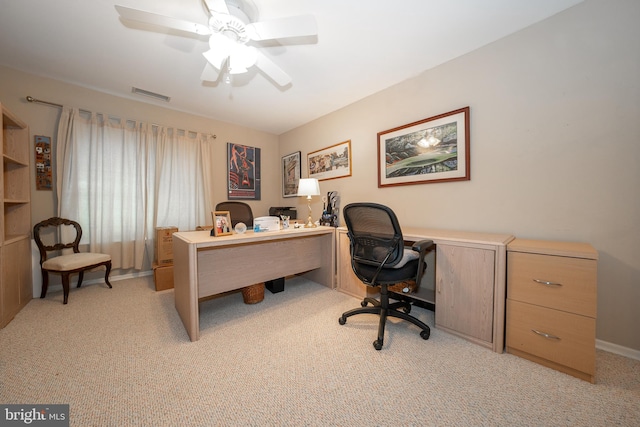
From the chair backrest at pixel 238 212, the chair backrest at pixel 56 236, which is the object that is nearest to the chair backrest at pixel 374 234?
the chair backrest at pixel 238 212

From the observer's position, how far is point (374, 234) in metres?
1.73

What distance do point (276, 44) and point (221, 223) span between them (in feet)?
5.63

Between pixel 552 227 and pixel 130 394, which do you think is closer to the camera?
pixel 130 394

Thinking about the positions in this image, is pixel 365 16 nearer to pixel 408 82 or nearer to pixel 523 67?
pixel 408 82

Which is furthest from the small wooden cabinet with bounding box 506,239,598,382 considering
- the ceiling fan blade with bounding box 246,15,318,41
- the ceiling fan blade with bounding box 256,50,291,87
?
the ceiling fan blade with bounding box 256,50,291,87

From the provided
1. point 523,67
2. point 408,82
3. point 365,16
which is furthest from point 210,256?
point 523,67

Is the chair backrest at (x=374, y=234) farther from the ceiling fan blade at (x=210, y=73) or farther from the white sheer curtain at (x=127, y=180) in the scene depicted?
the white sheer curtain at (x=127, y=180)

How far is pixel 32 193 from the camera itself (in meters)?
2.55

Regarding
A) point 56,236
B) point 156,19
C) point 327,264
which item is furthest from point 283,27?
point 56,236

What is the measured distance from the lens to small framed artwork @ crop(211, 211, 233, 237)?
1830mm

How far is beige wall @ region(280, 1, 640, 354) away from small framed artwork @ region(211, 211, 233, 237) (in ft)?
6.94

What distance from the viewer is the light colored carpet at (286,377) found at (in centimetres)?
108

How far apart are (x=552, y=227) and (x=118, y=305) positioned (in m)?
4.04

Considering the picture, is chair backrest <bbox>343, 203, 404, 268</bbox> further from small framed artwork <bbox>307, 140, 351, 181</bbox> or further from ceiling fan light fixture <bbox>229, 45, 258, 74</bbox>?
small framed artwork <bbox>307, 140, 351, 181</bbox>
